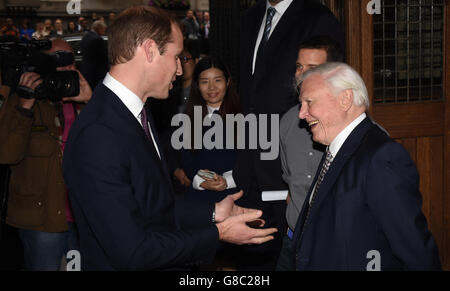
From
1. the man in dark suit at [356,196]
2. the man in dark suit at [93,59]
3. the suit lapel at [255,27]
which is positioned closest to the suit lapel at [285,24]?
the suit lapel at [255,27]

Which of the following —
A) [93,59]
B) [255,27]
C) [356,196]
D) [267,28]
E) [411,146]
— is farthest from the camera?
[93,59]

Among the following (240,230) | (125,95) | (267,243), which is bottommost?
(267,243)

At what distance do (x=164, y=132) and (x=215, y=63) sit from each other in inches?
36.8

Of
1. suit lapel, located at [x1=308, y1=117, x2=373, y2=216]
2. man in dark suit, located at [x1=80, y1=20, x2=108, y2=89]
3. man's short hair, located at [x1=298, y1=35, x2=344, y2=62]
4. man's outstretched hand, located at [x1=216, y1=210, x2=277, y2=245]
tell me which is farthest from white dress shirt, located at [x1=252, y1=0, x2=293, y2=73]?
man in dark suit, located at [x1=80, y1=20, x2=108, y2=89]

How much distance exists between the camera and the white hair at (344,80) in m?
2.19

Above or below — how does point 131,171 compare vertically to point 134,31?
below

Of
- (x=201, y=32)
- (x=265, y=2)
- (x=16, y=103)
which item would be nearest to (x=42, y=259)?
(x=16, y=103)

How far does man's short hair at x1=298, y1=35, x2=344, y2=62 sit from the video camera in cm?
139

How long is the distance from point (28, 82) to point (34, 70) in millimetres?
116

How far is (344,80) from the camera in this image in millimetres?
2207

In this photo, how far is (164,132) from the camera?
15.0 feet

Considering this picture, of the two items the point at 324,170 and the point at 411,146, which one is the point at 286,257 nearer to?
the point at 324,170

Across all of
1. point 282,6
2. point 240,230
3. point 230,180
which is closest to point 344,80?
point 240,230

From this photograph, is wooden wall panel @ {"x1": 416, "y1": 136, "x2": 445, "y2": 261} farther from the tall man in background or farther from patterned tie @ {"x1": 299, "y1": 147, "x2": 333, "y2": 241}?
patterned tie @ {"x1": 299, "y1": 147, "x2": 333, "y2": 241}
